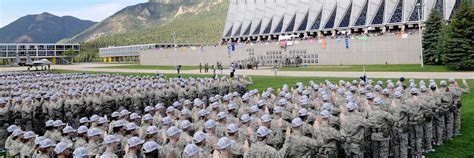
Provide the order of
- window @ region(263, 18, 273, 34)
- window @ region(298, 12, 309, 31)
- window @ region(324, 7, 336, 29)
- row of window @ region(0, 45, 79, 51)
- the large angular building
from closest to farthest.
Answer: the large angular building
window @ region(324, 7, 336, 29)
window @ region(298, 12, 309, 31)
window @ region(263, 18, 273, 34)
row of window @ region(0, 45, 79, 51)

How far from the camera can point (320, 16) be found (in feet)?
259

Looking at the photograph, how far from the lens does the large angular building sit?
65125 mm

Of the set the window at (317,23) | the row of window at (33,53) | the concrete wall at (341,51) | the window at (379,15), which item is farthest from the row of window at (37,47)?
the window at (379,15)

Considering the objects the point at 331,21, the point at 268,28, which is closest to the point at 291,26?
the point at 268,28

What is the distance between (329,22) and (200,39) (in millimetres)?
73660

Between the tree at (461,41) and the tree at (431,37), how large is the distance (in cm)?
471

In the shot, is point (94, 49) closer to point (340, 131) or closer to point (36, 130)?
point (36, 130)

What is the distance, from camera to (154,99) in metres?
20.5

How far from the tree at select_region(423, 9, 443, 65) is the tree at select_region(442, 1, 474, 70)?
4709 mm

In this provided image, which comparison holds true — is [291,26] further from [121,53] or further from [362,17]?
[121,53]

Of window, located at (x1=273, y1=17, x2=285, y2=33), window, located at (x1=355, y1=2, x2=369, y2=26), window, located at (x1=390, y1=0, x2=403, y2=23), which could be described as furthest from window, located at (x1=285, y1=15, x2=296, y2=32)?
window, located at (x1=390, y1=0, x2=403, y2=23)

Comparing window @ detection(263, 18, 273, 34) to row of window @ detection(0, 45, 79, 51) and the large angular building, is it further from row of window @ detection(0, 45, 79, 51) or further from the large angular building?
row of window @ detection(0, 45, 79, 51)

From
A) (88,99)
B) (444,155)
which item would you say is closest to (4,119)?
(88,99)

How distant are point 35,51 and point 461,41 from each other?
13072 cm
